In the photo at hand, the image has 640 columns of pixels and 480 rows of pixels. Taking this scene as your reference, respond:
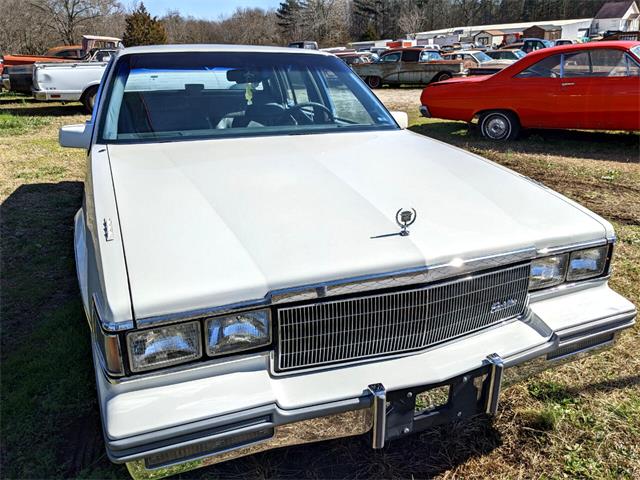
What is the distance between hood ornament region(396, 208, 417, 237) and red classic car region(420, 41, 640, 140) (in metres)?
6.76

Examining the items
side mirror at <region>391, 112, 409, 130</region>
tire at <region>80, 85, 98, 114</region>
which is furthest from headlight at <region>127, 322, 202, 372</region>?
tire at <region>80, 85, 98, 114</region>

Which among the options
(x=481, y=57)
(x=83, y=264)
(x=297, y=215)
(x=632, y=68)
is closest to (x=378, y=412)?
(x=297, y=215)

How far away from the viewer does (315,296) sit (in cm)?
168

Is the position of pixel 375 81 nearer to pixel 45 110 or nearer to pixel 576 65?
pixel 45 110

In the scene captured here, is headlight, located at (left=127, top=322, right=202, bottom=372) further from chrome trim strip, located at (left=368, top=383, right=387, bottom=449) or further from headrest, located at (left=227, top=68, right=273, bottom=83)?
headrest, located at (left=227, top=68, right=273, bottom=83)

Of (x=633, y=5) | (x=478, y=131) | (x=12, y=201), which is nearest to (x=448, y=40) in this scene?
(x=633, y=5)

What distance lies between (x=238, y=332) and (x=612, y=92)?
748 cm


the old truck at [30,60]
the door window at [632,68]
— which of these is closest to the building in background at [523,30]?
the old truck at [30,60]

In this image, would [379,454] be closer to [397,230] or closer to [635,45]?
[397,230]

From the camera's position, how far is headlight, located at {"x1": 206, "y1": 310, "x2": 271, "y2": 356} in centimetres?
166

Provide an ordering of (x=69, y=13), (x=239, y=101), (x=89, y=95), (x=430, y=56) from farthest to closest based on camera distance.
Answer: (x=69, y=13) < (x=430, y=56) < (x=89, y=95) < (x=239, y=101)

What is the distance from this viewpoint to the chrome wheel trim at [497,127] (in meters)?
8.32

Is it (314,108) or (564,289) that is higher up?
(314,108)

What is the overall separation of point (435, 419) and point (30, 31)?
4070 cm
